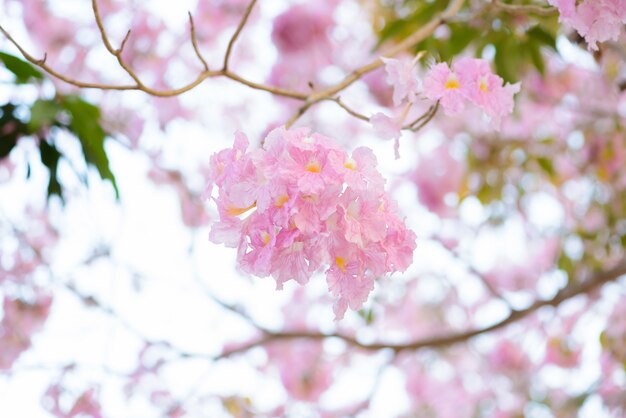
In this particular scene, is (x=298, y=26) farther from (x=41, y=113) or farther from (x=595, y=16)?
(x=595, y=16)

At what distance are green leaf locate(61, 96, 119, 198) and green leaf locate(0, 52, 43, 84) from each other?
60mm

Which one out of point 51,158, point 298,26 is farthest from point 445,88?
point 298,26

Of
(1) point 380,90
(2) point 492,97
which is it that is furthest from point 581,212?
(2) point 492,97

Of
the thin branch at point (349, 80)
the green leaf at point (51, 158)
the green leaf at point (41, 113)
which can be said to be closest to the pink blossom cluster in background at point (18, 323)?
the green leaf at point (51, 158)

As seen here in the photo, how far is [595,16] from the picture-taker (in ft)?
2.80

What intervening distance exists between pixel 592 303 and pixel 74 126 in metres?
1.83

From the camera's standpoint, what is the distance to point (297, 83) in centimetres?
221

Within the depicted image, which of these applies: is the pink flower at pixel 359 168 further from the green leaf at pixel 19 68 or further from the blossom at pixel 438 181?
the blossom at pixel 438 181

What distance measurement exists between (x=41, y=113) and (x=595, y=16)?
791 millimetres

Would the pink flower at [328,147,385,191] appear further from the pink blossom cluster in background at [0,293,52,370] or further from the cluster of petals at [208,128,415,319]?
the pink blossom cluster in background at [0,293,52,370]

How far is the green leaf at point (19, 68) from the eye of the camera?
47.2 inches

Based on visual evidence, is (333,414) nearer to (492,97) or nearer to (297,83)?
(297,83)

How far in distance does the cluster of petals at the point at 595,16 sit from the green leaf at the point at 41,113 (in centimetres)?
74

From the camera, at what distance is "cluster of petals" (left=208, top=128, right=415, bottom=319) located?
0.70 metres
